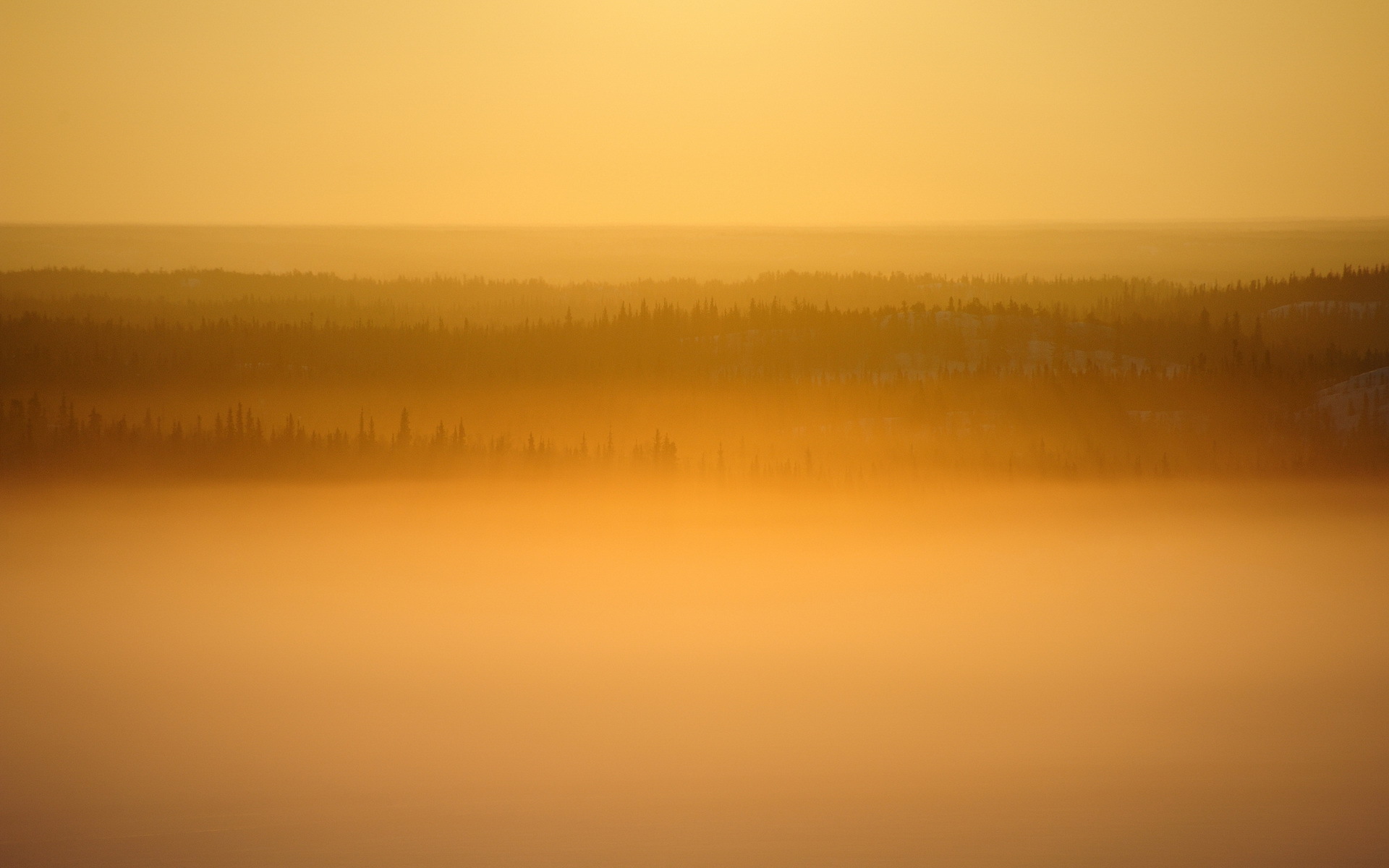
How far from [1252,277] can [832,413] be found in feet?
9.64

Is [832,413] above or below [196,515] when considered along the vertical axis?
above

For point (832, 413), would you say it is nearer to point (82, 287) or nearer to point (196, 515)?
point (196, 515)

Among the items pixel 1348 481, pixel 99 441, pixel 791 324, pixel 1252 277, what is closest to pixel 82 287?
pixel 99 441

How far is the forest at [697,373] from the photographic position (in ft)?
Result: 20.8

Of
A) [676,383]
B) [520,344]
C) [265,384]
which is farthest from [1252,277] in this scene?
[265,384]

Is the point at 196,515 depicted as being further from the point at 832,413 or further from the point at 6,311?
the point at 832,413

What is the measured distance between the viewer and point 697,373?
645cm

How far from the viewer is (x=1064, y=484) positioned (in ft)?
22.0

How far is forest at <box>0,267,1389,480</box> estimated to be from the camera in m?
6.35

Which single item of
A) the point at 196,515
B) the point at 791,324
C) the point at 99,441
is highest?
the point at 791,324

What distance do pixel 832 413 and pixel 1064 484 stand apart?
179cm

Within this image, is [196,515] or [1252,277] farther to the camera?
[196,515]

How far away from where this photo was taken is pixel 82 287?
6344mm

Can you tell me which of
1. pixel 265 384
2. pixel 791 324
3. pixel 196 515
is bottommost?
pixel 196 515
